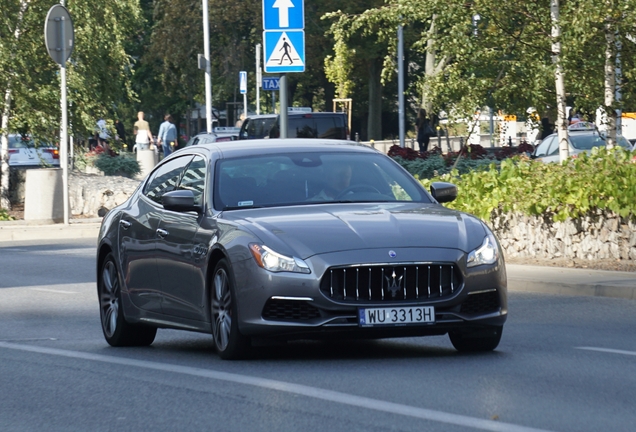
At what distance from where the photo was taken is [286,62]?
18.4 m

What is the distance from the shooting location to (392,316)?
30.5 feet

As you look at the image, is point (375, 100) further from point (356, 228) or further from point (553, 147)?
point (356, 228)

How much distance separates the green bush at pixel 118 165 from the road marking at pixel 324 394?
2535 centimetres

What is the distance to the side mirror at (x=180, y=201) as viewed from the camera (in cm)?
1027

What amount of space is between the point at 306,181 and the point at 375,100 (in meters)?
50.5

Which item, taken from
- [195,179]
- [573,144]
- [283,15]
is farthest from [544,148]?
[195,179]

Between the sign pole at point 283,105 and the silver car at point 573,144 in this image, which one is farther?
the silver car at point 573,144

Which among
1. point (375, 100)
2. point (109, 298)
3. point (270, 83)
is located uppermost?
point (270, 83)

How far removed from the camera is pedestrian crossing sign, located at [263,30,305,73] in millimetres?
18344

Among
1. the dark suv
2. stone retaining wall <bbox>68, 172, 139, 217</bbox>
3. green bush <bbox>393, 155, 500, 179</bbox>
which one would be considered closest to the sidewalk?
green bush <bbox>393, 155, 500, 179</bbox>

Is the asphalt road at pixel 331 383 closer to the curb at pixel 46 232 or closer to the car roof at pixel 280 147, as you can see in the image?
the car roof at pixel 280 147

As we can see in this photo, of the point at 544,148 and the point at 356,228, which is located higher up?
the point at 544,148

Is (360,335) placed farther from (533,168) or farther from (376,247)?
(533,168)

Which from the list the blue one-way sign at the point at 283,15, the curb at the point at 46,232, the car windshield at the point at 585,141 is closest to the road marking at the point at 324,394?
the blue one-way sign at the point at 283,15
